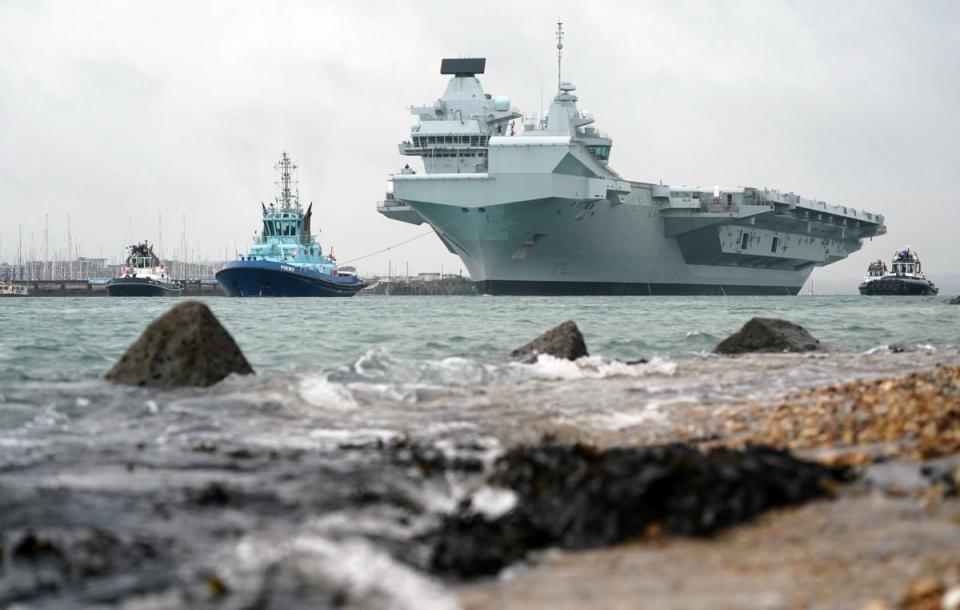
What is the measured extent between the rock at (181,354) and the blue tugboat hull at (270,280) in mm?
51966

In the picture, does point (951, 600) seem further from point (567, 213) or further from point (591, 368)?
point (567, 213)

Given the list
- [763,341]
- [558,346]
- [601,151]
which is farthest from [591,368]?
[601,151]

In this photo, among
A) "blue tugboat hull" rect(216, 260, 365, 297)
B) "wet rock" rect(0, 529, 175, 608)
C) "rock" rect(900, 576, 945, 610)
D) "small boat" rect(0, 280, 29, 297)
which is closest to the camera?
"rock" rect(900, 576, 945, 610)

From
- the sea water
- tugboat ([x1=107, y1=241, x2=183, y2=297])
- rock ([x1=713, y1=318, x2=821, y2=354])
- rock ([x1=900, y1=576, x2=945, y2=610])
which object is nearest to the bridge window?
tugboat ([x1=107, y1=241, x2=183, y2=297])

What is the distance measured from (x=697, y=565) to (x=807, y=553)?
43 cm

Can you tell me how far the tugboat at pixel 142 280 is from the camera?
80.4 metres

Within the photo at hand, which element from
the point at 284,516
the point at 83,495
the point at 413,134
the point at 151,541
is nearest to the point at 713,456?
the point at 284,516

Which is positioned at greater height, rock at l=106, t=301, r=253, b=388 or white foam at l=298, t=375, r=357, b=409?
rock at l=106, t=301, r=253, b=388

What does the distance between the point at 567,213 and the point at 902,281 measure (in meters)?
46.7

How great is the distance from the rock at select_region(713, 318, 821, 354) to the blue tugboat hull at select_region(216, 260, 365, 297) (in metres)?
49.0

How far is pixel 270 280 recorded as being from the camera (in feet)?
209

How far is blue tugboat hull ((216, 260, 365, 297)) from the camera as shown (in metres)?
63.1

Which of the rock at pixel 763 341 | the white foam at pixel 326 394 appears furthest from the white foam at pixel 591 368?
the white foam at pixel 326 394

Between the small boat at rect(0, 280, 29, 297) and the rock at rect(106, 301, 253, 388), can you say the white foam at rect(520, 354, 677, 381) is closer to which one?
the rock at rect(106, 301, 253, 388)
